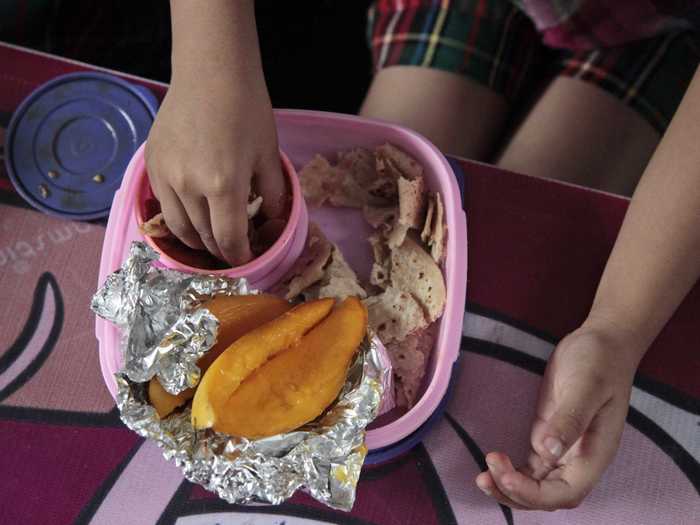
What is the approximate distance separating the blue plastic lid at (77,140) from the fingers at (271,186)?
0.16 meters

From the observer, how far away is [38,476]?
1.81 feet

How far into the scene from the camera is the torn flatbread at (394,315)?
22.6 inches

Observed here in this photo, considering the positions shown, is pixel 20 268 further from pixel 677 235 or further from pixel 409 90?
pixel 677 235

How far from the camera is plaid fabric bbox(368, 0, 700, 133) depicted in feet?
2.20

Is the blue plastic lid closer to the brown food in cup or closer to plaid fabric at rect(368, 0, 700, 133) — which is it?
the brown food in cup

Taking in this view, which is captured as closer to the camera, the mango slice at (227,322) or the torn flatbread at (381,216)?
the mango slice at (227,322)

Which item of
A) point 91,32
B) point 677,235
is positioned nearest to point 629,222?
point 677,235

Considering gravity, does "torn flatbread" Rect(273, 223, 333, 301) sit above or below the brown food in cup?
below

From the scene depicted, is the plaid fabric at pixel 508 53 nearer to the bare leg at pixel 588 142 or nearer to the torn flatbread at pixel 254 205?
the bare leg at pixel 588 142

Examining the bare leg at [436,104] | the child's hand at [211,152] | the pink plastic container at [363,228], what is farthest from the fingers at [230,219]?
the bare leg at [436,104]

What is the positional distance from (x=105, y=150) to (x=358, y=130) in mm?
235

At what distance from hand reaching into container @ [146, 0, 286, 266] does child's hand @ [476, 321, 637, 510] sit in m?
0.25

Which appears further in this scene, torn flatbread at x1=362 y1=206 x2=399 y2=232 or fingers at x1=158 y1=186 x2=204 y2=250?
torn flatbread at x1=362 y1=206 x2=399 y2=232

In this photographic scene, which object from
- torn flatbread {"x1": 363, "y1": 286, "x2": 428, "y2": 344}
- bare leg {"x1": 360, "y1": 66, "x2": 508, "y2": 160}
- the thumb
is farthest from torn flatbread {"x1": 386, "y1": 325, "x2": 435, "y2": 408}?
bare leg {"x1": 360, "y1": 66, "x2": 508, "y2": 160}
